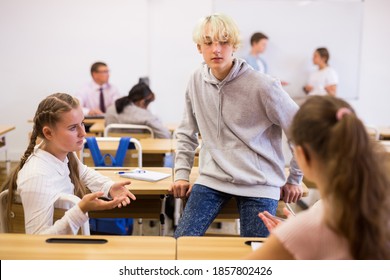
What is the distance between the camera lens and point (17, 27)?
541 cm

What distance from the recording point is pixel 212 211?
1810mm

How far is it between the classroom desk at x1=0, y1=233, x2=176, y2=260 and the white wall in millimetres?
4381

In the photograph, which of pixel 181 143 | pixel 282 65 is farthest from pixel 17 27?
pixel 181 143

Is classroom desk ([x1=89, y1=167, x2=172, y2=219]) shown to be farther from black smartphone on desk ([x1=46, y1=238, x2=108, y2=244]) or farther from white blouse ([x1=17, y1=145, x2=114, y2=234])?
black smartphone on desk ([x1=46, y1=238, x2=108, y2=244])

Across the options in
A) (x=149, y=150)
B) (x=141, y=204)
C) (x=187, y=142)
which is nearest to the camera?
(x=187, y=142)

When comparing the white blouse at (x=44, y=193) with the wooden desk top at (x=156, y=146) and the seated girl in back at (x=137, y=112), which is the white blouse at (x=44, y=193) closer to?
the wooden desk top at (x=156, y=146)

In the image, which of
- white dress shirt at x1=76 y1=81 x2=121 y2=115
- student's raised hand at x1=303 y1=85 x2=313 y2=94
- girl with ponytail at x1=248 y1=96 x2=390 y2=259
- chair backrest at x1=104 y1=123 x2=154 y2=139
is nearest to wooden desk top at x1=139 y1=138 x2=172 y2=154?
chair backrest at x1=104 y1=123 x2=154 y2=139

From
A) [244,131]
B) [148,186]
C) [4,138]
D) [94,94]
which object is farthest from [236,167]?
[94,94]

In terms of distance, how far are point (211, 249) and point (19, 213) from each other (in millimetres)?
775

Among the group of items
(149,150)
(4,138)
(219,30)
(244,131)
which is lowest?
(4,138)

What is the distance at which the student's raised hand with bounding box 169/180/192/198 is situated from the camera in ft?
6.42

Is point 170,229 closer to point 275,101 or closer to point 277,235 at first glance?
point 275,101

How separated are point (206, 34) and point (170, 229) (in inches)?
70.6

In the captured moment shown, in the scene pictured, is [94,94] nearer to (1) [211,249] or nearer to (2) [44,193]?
(2) [44,193]
